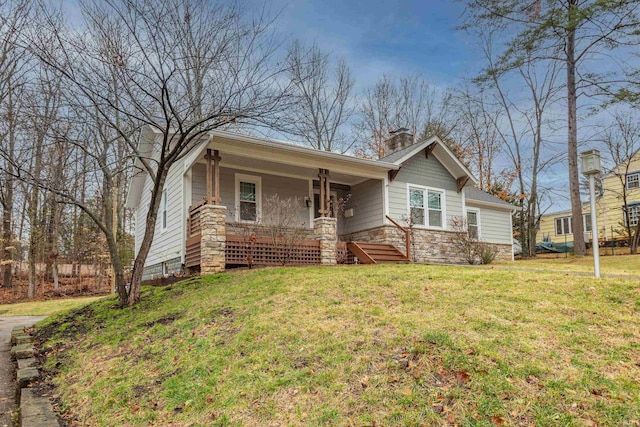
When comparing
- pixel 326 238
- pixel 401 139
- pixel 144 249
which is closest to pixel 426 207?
pixel 401 139

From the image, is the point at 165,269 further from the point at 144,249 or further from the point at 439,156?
the point at 439,156

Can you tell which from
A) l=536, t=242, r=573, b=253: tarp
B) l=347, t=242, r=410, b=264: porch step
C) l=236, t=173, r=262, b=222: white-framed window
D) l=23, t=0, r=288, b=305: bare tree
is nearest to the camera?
Answer: l=23, t=0, r=288, b=305: bare tree

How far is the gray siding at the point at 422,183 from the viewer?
14.8m

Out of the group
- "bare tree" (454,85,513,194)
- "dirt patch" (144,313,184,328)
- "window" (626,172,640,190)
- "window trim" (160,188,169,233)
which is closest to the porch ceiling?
"window trim" (160,188,169,233)

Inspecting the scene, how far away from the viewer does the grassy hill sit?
346 centimetres

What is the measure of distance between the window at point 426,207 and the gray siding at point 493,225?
2708 mm

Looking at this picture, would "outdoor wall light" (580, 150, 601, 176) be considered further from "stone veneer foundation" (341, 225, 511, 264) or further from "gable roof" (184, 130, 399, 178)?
"stone veneer foundation" (341, 225, 511, 264)

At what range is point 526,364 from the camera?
3.87 meters

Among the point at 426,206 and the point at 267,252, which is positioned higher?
the point at 426,206

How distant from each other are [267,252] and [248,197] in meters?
2.35

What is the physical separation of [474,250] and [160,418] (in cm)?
1312

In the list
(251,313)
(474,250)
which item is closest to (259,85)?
(251,313)

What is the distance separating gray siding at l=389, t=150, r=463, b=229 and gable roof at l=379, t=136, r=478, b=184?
0.65ft

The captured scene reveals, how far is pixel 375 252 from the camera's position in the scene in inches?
525
